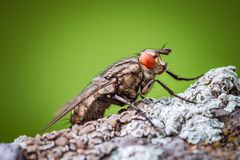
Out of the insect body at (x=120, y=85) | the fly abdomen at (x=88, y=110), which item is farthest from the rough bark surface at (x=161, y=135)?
the fly abdomen at (x=88, y=110)

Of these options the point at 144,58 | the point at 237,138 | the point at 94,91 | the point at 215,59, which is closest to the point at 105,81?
the point at 94,91

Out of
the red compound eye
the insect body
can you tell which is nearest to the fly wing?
the insect body

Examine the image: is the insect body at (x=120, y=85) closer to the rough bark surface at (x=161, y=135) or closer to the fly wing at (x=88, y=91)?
the fly wing at (x=88, y=91)

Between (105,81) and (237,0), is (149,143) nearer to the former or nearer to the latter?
(105,81)

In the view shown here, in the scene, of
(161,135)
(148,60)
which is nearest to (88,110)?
(148,60)

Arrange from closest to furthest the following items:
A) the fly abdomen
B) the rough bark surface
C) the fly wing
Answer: the rough bark surface → the fly wing → the fly abdomen

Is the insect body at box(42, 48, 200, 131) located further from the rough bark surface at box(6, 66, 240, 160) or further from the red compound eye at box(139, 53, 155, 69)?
→ the rough bark surface at box(6, 66, 240, 160)
